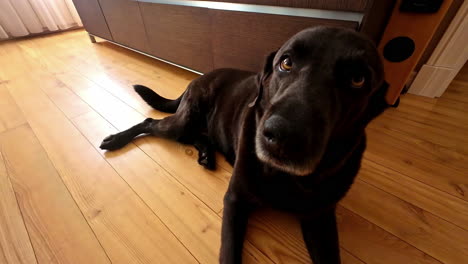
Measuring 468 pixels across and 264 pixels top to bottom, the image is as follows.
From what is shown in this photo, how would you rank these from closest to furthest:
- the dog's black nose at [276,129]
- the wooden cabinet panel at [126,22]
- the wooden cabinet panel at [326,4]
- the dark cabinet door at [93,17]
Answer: the dog's black nose at [276,129], the wooden cabinet panel at [326,4], the wooden cabinet panel at [126,22], the dark cabinet door at [93,17]

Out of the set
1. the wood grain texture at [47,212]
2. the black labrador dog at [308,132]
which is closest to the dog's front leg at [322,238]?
the black labrador dog at [308,132]

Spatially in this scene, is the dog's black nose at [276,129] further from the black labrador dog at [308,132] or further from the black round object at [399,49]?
the black round object at [399,49]

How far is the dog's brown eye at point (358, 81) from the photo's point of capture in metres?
0.50

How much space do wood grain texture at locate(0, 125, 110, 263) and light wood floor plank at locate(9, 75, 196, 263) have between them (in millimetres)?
28

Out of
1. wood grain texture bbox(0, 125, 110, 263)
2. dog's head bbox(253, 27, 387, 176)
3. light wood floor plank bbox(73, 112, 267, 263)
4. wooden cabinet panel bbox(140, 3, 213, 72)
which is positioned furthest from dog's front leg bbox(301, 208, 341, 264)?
wooden cabinet panel bbox(140, 3, 213, 72)

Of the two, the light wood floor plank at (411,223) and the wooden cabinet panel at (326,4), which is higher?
the wooden cabinet panel at (326,4)

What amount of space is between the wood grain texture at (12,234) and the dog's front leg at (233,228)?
661 millimetres

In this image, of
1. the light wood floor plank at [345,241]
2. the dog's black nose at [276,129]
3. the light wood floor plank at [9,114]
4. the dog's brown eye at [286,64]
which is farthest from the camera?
the light wood floor plank at [9,114]

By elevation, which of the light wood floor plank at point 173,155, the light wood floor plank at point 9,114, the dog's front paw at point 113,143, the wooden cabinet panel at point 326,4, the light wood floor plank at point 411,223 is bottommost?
the light wood floor plank at point 9,114

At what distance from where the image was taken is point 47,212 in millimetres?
827

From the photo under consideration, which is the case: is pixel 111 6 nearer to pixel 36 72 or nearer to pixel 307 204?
pixel 36 72

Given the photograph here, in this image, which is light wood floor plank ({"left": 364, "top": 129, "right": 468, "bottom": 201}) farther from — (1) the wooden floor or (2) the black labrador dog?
(2) the black labrador dog

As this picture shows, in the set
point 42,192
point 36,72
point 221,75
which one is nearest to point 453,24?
point 221,75

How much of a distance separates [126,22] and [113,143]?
1.62 meters
